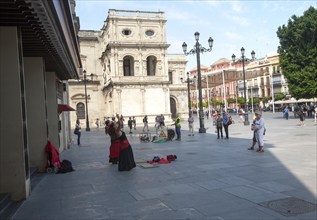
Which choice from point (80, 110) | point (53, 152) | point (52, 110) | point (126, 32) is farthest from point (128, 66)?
point (53, 152)

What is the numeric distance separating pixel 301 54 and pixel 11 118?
33555 mm

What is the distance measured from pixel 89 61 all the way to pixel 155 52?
40.3ft

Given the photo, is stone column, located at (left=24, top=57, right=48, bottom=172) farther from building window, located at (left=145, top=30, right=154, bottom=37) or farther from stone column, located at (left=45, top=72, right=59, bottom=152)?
building window, located at (left=145, top=30, right=154, bottom=37)

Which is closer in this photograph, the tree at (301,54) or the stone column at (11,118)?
the stone column at (11,118)

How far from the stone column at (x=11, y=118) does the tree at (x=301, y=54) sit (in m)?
32.2

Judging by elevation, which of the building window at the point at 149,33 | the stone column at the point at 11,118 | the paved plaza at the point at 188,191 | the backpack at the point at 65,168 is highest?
the building window at the point at 149,33

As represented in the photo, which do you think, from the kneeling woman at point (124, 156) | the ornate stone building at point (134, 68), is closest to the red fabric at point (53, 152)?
the kneeling woman at point (124, 156)

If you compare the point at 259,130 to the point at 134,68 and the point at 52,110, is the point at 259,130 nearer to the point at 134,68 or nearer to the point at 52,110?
the point at 52,110

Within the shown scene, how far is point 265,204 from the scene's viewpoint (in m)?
6.15

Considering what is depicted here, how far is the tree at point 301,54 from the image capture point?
33.8 m

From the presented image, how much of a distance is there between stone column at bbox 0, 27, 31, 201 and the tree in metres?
32.2

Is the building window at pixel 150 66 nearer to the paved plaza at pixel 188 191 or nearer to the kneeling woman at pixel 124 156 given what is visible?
the paved plaza at pixel 188 191

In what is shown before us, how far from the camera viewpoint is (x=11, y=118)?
280 inches

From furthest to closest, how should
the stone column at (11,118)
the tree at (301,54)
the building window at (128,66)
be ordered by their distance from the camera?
the building window at (128,66) < the tree at (301,54) < the stone column at (11,118)
